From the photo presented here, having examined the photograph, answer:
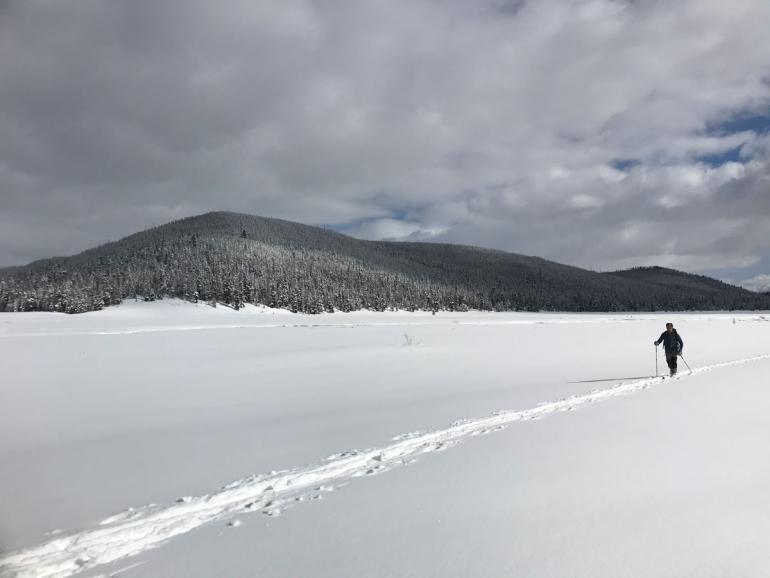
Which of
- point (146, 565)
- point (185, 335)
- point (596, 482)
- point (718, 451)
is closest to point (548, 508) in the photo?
point (596, 482)

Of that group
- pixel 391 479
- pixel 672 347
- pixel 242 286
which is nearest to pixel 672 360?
pixel 672 347

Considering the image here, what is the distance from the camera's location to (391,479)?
20.7 feet

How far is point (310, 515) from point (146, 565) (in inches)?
65.1

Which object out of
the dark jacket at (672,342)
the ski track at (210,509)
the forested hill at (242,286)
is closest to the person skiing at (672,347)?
the dark jacket at (672,342)

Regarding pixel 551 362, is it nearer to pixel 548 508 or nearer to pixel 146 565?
pixel 548 508

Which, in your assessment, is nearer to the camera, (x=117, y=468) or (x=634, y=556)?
(x=634, y=556)

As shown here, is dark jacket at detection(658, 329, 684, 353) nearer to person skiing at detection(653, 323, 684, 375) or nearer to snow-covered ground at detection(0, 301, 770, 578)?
person skiing at detection(653, 323, 684, 375)

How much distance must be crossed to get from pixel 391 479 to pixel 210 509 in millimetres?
2325

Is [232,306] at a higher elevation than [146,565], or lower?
higher

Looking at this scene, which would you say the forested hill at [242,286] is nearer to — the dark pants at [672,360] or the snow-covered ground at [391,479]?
the snow-covered ground at [391,479]

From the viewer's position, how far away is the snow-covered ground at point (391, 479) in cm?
420

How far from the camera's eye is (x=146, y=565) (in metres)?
4.31

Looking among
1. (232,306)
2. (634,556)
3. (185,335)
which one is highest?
(232,306)

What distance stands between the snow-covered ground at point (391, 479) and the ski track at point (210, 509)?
28 mm
